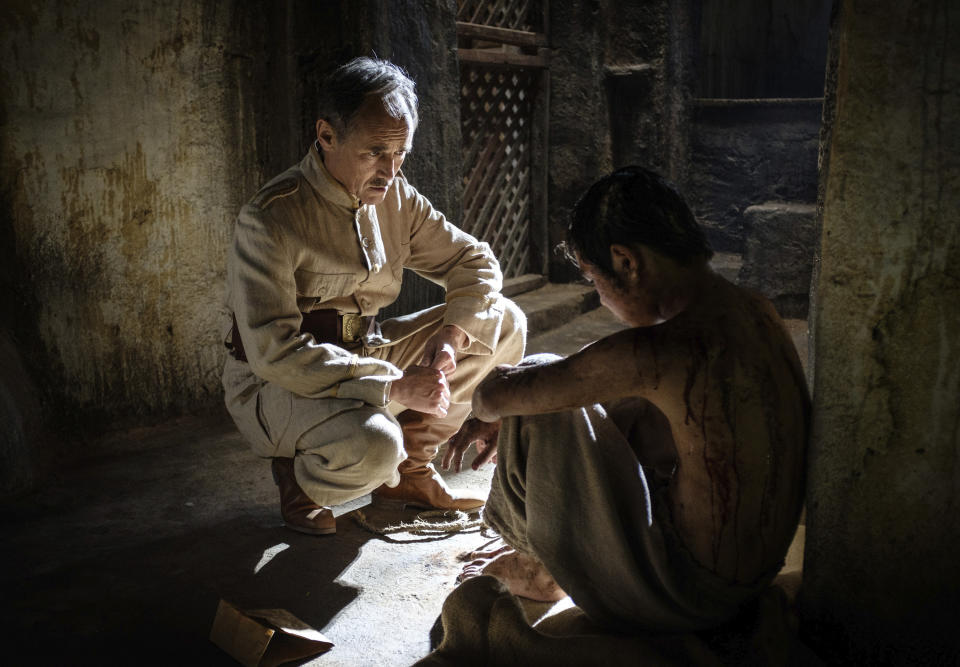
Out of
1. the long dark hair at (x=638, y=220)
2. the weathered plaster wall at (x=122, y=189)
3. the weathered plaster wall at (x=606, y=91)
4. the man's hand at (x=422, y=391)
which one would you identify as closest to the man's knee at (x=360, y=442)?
the man's hand at (x=422, y=391)

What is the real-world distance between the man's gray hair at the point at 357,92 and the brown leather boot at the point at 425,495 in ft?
4.27

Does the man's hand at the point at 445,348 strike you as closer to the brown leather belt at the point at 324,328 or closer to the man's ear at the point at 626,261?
the brown leather belt at the point at 324,328

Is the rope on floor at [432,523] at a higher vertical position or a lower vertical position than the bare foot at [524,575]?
lower

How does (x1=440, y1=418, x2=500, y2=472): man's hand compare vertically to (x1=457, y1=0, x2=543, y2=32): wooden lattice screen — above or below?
below

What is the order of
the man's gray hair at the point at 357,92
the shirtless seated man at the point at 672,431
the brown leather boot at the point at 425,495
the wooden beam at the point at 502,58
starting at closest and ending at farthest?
the shirtless seated man at the point at 672,431, the man's gray hair at the point at 357,92, the brown leather boot at the point at 425,495, the wooden beam at the point at 502,58

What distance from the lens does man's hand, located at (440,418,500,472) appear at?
244 cm

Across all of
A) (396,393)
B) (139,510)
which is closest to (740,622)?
(396,393)

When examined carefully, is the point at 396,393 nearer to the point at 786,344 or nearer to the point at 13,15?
the point at 786,344

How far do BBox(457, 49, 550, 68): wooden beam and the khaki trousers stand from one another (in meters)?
3.07

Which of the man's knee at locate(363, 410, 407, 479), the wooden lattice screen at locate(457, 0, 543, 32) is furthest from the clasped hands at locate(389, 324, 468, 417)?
the wooden lattice screen at locate(457, 0, 543, 32)

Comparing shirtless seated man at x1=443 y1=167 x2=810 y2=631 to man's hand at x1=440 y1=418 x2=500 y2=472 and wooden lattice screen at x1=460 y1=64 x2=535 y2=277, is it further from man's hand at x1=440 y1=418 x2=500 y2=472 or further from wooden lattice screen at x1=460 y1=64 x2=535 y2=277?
wooden lattice screen at x1=460 y1=64 x2=535 y2=277

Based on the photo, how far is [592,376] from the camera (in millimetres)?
1984

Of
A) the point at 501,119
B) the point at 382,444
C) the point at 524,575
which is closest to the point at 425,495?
the point at 382,444

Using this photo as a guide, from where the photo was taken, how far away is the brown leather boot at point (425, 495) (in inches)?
131
